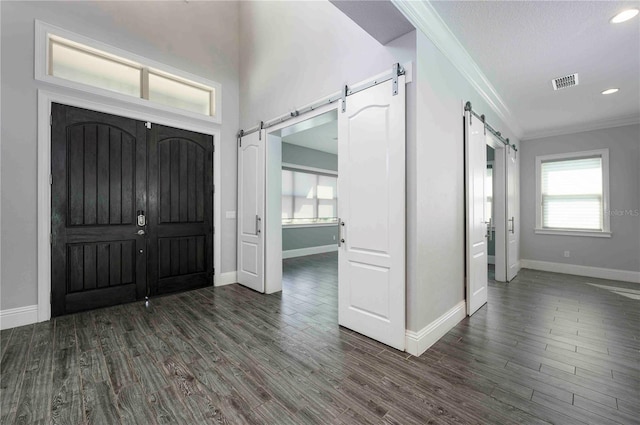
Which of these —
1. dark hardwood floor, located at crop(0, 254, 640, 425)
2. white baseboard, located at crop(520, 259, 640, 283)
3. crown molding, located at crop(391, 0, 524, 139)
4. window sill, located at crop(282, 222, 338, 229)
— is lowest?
dark hardwood floor, located at crop(0, 254, 640, 425)

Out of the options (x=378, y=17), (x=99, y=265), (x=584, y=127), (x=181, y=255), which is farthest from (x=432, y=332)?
(x=584, y=127)

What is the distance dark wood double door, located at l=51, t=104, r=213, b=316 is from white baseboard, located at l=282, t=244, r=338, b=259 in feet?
9.24

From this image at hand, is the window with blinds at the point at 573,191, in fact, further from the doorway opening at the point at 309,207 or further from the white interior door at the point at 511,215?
the doorway opening at the point at 309,207

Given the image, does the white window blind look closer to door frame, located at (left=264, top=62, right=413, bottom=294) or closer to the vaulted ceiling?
the vaulted ceiling

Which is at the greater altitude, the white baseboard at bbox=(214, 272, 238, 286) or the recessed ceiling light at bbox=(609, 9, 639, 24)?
the recessed ceiling light at bbox=(609, 9, 639, 24)

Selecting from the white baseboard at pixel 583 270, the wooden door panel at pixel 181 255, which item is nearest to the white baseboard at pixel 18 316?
the wooden door panel at pixel 181 255

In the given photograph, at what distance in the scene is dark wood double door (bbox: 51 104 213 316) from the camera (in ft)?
10.1

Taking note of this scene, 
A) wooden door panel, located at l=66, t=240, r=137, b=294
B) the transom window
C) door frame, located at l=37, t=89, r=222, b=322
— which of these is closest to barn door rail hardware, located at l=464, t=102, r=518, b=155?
door frame, located at l=37, t=89, r=222, b=322

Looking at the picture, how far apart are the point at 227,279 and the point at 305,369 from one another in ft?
8.92

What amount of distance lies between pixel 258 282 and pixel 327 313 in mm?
1281

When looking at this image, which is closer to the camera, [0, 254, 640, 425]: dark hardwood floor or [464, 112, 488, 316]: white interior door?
[0, 254, 640, 425]: dark hardwood floor

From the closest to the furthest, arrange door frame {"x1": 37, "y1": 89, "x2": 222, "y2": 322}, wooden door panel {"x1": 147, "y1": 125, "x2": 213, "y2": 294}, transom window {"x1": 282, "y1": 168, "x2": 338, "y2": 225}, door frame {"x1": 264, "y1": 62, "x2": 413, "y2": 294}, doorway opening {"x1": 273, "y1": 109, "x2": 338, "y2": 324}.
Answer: door frame {"x1": 37, "y1": 89, "x2": 222, "y2": 322} → wooden door panel {"x1": 147, "y1": 125, "x2": 213, "y2": 294} → door frame {"x1": 264, "y1": 62, "x2": 413, "y2": 294} → doorway opening {"x1": 273, "y1": 109, "x2": 338, "y2": 324} → transom window {"x1": 282, "y1": 168, "x2": 338, "y2": 225}

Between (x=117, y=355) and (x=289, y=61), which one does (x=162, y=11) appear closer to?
(x=289, y=61)

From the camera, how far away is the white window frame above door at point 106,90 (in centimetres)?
294
